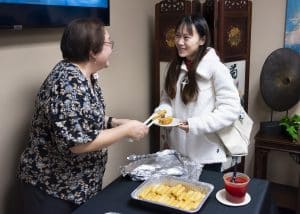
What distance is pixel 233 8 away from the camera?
241 cm

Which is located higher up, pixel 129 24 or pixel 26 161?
pixel 129 24

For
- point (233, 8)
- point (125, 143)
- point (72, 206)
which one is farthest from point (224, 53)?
point (72, 206)

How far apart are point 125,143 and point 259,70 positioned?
1.23 metres

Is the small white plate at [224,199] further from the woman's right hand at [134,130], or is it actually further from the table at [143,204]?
the woman's right hand at [134,130]

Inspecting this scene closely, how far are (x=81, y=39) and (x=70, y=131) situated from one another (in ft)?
1.15

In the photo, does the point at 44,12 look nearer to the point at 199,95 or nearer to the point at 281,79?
the point at 199,95

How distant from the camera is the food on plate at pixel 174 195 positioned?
4.10ft

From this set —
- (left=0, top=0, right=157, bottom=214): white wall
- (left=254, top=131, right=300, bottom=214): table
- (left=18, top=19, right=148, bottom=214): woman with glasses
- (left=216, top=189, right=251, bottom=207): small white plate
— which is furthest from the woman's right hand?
(left=254, top=131, right=300, bottom=214): table

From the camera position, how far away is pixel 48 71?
1708mm

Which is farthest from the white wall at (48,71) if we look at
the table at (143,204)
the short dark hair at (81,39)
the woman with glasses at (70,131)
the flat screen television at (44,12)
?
the table at (143,204)

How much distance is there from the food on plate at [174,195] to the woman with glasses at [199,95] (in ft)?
1.45

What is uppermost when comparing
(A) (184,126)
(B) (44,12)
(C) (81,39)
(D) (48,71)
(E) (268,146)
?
(B) (44,12)

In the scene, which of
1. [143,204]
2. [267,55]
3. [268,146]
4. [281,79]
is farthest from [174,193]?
[267,55]

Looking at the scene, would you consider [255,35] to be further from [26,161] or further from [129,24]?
[26,161]
